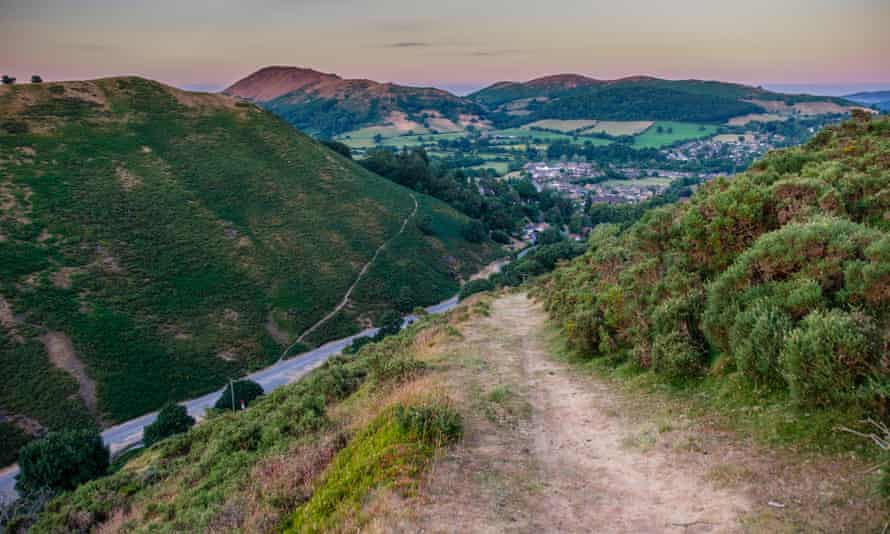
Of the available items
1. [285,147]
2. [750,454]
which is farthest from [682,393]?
[285,147]

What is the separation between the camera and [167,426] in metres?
30.4

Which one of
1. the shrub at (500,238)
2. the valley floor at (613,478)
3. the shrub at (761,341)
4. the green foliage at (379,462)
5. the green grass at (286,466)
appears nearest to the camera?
the valley floor at (613,478)

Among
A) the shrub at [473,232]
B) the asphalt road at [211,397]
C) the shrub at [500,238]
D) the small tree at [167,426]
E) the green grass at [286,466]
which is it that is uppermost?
the green grass at [286,466]

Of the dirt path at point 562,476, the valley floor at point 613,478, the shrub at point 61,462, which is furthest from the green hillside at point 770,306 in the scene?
the shrub at point 61,462

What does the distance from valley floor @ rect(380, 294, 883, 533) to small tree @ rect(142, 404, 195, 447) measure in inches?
1039

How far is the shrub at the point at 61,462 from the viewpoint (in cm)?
2439

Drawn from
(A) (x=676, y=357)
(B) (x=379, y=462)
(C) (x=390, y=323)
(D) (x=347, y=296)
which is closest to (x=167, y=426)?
(C) (x=390, y=323)

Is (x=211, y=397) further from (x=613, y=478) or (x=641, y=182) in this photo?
(x=641, y=182)

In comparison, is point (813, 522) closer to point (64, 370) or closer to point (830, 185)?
point (830, 185)

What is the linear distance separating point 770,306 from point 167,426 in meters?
32.0

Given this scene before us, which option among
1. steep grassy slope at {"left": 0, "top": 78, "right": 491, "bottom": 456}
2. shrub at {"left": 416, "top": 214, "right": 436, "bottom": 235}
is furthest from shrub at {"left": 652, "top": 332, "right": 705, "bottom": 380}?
shrub at {"left": 416, "top": 214, "right": 436, "bottom": 235}

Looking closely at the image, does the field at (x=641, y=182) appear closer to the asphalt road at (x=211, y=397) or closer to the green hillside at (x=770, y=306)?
the asphalt road at (x=211, y=397)

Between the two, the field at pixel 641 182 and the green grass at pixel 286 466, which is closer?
the green grass at pixel 286 466

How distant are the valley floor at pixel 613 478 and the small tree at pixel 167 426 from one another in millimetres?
26384
